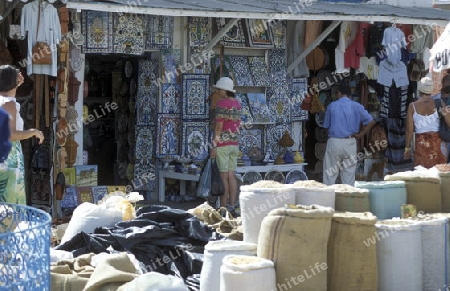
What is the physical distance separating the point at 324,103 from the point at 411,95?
154cm

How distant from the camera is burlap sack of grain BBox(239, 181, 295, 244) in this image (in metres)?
6.00

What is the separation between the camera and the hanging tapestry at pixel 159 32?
39.3 feet

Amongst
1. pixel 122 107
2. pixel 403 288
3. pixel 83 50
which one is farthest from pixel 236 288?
pixel 122 107

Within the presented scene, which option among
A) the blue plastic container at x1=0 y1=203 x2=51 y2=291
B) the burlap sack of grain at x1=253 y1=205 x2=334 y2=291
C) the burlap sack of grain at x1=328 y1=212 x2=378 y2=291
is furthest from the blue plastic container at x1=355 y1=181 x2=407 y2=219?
the blue plastic container at x1=0 y1=203 x2=51 y2=291

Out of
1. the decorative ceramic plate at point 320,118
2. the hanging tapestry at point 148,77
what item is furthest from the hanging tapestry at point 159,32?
the decorative ceramic plate at point 320,118

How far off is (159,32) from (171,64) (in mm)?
494

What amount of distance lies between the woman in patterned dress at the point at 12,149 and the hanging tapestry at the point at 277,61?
6.78 m

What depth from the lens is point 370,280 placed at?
571 cm

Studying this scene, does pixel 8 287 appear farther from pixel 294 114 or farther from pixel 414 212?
pixel 294 114

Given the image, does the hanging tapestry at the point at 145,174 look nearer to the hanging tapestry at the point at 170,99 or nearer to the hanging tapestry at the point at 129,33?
the hanging tapestry at the point at 170,99

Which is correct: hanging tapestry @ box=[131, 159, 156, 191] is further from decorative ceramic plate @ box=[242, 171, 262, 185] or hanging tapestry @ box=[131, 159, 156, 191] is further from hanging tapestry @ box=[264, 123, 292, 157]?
hanging tapestry @ box=[264, 123, 292, 157]

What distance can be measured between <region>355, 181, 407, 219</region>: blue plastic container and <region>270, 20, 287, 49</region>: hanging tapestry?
7.02 metres

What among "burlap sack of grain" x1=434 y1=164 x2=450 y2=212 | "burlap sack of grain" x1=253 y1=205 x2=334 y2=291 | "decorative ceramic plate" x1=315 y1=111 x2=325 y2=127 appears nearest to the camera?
"burlap sack of grain" x1=253 y1=205 x2=334 y2=291

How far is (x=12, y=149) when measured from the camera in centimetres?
690
